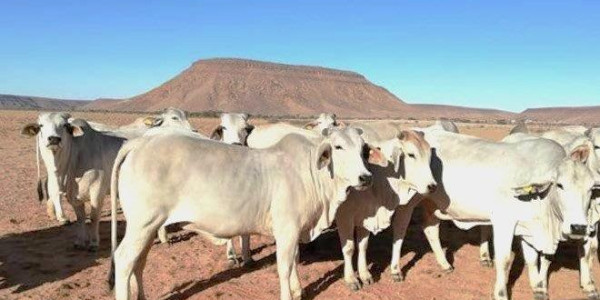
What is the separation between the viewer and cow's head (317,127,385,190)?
6.85m

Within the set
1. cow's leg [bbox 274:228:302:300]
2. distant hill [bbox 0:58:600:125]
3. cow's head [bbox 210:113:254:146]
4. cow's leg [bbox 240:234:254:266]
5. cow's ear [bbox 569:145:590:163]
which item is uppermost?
distant hill [bbox 0:58:600:125]

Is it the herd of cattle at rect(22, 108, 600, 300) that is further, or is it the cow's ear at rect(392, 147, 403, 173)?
the cow's ear at rect(392, 147, 403, 173)

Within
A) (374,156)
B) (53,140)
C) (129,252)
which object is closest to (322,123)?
(374,156)

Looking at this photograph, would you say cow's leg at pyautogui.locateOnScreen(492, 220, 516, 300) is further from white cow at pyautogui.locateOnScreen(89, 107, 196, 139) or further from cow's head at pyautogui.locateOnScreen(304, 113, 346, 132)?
white cow at pyautogui.locateOnScreen(89, 107, 196, 139)

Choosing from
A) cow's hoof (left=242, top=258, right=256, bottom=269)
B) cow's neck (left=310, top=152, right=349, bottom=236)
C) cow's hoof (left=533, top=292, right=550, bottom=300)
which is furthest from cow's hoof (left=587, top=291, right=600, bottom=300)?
cow's hoof (left=242, top=258, right=256, bottom=269)

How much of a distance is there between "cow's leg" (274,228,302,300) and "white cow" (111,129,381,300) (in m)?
0.01

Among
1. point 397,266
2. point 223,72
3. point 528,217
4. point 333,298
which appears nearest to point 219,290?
point 333,298

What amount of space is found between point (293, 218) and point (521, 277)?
13.5 feet

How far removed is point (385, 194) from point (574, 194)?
2676 mm

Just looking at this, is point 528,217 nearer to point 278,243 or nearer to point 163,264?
point 278,243

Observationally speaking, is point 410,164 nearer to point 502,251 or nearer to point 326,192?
point 326,192

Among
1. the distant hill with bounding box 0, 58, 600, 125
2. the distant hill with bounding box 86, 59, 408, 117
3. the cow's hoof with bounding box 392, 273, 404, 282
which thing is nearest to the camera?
the cow's hoof with bounding box 392, 273, 404, 282

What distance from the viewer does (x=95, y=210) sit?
967cm

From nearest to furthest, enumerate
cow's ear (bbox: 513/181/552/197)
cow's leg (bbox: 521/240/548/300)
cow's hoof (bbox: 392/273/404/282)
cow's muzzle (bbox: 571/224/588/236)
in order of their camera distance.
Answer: cow's muzzle (bbox: 571/224/588/236) < cow's ear (bbox: 513/181/552/197) < cow's leg (bbox: 521/240/548/300) < cow's hoof (bbox: 392/273/404/282)
